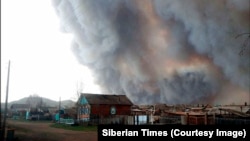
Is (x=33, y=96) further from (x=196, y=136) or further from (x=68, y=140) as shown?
(x=196, y=136)

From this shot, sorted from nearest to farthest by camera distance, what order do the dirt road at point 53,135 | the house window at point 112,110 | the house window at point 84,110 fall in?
1. the dirt road at point 53,135
2. the house window at point 84,110
3. the house window at point 112,110

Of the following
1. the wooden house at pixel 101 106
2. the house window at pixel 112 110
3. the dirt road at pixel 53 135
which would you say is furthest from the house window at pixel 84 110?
the dirt road at pixel 53 135

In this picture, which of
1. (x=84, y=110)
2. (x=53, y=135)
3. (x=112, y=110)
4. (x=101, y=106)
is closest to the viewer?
(x=53, y=135)

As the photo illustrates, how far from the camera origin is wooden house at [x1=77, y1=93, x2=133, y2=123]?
41.0 metres

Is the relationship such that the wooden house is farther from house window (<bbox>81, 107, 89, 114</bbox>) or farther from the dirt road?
the dirt road

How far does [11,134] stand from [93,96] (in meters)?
22.9

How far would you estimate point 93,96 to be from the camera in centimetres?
4266

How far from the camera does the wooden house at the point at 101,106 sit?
135 ft

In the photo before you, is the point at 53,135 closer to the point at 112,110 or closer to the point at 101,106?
the point at 101,106

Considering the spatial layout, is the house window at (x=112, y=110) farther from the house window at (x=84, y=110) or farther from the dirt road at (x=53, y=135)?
the dirt road at (x=53, y=135)

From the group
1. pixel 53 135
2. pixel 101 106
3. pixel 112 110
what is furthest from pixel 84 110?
pixel 53 135

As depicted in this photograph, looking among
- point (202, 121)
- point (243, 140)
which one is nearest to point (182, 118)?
point (202, 121)

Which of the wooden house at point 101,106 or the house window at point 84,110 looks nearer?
the wooden house at point 101,106

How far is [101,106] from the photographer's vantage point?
41344mm
